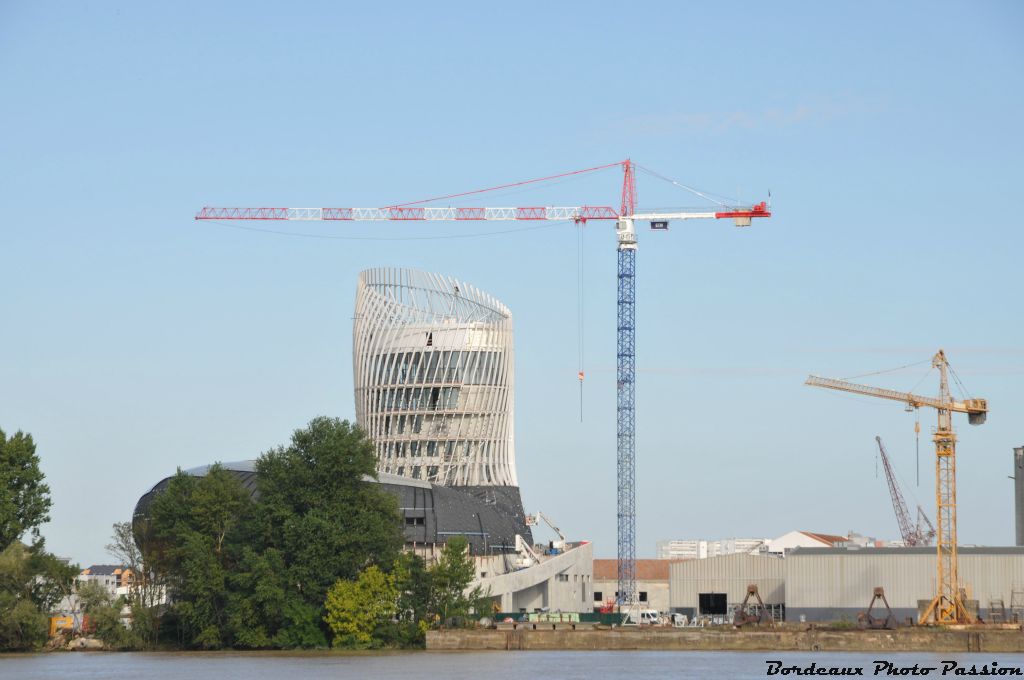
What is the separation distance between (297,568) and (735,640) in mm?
29371

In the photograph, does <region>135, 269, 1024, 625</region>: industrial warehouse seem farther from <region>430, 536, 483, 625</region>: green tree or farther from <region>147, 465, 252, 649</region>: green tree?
<region>430, 536, 483, 625</region>: green tree

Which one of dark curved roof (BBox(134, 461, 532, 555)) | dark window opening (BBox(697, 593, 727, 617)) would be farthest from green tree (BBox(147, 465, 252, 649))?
dark window opening (BBox(697, 593, 727, 617))

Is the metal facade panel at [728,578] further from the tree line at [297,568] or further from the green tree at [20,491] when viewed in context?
the green tree at [20,491]

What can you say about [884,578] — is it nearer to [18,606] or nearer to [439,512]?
[439,512]

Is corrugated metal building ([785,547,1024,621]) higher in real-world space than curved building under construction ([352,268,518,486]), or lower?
lower

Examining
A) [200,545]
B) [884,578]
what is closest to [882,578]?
[884,578]

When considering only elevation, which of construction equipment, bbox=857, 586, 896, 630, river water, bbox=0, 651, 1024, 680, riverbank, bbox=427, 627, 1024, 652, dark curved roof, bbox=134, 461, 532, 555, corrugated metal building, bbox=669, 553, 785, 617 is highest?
dark curved roof, bbox=134, 461, 532, 555

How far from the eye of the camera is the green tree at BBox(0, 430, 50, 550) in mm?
120062

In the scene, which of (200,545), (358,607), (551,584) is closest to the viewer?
(358,607)

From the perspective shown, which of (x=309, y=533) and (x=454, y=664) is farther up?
(x=309, y=533)

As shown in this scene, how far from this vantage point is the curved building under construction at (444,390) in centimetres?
18475

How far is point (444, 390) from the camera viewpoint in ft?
608

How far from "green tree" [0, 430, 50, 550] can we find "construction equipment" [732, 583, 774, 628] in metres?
50.7

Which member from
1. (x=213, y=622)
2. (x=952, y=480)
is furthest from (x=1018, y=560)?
(x=213, y=622)
